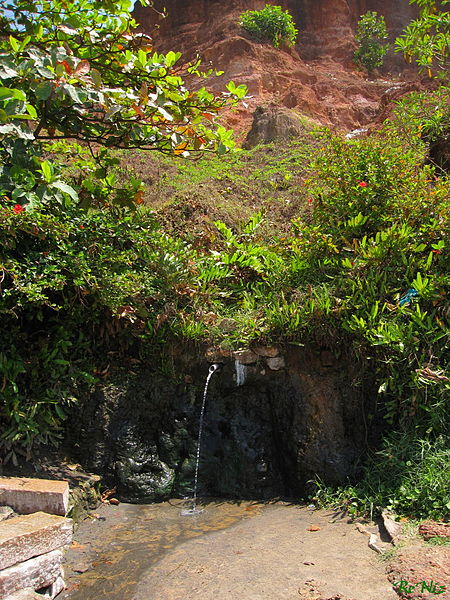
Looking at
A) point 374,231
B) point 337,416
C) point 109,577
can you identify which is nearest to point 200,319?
point 337,416

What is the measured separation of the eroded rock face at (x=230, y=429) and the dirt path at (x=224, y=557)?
13.9 inches

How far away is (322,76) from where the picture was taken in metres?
16.8

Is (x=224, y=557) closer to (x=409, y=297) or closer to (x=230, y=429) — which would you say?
(x=230, y=429)

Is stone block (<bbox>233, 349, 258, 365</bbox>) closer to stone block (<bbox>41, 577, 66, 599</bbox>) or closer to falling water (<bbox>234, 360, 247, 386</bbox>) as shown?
falling water (<bbox>234, 360, 247, 386</bbox>)

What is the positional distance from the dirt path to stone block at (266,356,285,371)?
132 centimetres

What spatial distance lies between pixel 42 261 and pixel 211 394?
222cm

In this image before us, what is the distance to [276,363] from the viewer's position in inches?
212

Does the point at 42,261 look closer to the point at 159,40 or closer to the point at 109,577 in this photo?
the point at 109,577

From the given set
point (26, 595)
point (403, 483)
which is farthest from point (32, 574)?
point (403, 483)

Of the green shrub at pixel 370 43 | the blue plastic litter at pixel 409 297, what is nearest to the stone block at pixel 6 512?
the blue plastic litter at pixel 409 297

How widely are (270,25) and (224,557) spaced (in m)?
17.4

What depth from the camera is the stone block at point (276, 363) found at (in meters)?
5.37

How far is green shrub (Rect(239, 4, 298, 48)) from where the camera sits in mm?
17031

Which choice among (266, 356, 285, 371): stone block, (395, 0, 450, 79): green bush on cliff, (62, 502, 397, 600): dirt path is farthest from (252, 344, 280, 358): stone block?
(395, 0, 450, 79): green bush on cliff
